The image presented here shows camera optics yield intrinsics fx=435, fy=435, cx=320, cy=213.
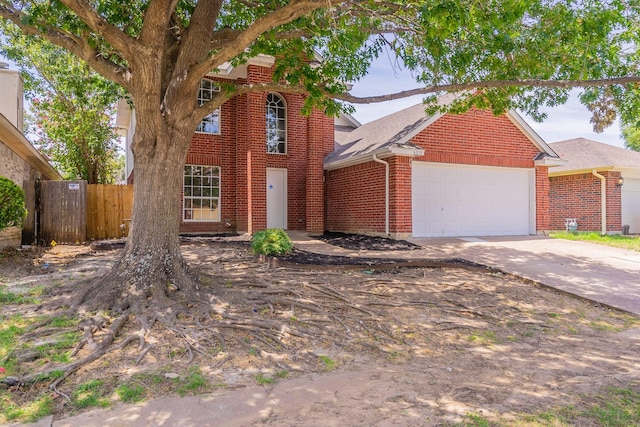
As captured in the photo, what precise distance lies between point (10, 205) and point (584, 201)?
67.1ft

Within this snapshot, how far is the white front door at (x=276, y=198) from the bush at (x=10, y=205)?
7804 mm

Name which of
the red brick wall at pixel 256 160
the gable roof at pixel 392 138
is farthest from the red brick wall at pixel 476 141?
the red brick wall at pixel 256 160

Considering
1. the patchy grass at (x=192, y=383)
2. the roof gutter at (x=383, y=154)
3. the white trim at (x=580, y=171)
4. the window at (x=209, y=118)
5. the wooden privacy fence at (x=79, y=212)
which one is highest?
the window at (x=209, y=118)

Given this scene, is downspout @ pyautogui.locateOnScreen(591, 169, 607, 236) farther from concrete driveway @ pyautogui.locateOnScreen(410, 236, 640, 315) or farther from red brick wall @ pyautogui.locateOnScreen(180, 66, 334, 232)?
red brick wall @ pyautogui.locateOnScreen(180, 66, 334, 232)

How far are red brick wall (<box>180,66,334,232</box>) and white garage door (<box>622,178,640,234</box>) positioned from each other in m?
13.0

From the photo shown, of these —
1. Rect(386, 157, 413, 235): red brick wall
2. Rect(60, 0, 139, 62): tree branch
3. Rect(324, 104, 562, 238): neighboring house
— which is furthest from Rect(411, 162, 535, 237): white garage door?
Rect(60, 0, 139, 62): tree branch

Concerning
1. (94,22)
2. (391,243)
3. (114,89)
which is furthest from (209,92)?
(94,22)

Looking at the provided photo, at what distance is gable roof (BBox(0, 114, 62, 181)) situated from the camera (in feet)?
32.6

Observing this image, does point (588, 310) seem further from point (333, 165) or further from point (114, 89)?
point (114, 89)

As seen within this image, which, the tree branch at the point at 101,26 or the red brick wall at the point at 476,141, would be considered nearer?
the tree branch at the point at 101,26

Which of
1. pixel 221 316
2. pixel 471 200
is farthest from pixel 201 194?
pixel 221 316

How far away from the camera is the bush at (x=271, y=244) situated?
9438 millimetres

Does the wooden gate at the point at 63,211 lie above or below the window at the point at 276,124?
below

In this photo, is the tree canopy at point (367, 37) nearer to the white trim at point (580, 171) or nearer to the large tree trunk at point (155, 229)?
the large tree trunk at point (155, 229)
